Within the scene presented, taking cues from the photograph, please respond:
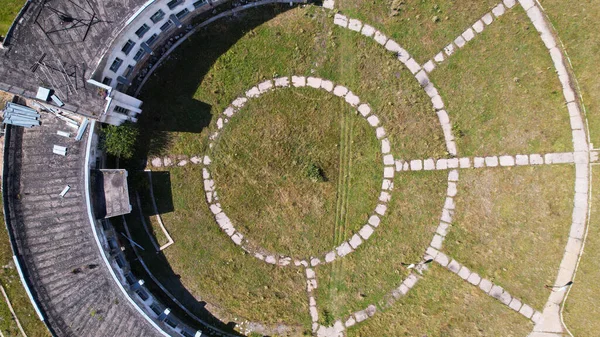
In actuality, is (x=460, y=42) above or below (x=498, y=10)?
below

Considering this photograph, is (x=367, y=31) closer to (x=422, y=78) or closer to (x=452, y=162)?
(x=422, y=78)

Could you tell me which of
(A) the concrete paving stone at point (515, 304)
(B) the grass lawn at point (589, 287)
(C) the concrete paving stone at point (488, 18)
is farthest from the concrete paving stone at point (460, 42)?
(A) the concrete paving stone at point (515, 304)

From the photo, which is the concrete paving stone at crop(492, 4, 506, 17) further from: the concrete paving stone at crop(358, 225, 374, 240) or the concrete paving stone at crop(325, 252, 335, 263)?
the concrete paving stone at crop(325, 252, 335, 263)

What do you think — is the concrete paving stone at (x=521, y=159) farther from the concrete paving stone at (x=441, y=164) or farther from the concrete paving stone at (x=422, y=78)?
the concrete paving stone at (x=422, y=78)

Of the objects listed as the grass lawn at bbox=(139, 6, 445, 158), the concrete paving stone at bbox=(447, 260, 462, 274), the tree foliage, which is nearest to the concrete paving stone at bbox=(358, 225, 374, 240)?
the grass lawn at bbox=(139, 6, 445, 158)

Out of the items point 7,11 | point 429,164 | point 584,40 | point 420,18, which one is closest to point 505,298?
point 429,164

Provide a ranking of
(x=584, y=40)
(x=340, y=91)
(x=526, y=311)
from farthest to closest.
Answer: (x=340, y=91), (x=526, y=311), (x=584, y=40)
